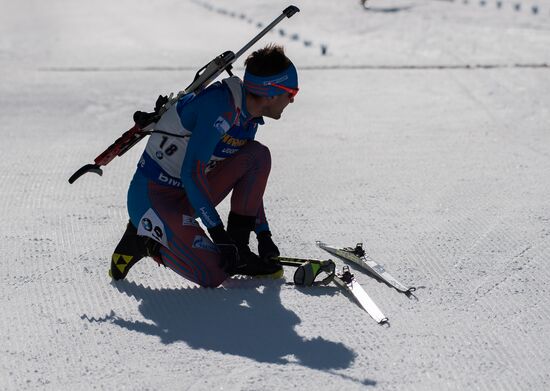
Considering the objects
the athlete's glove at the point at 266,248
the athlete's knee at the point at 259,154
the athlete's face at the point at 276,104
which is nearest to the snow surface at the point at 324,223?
the athlete's glove at the point at 266,248

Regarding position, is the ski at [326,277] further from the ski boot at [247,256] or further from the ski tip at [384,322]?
the ski tip at [384,322]

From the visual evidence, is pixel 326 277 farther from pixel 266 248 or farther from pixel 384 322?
pixel 384 322

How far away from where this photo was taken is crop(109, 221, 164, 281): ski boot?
14.2 feet

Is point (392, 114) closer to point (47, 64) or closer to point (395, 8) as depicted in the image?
point (47, 64)

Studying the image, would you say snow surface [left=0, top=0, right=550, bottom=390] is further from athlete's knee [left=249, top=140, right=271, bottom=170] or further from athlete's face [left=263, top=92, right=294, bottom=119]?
athlete's face [left=263, top=92, right=294, bottom=119]

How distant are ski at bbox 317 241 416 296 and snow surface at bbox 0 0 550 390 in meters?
0.05

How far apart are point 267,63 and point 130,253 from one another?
3.74ft

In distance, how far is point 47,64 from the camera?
32.7 ft

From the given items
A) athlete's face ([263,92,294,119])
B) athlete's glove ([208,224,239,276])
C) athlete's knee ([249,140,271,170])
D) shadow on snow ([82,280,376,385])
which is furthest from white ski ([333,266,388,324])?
athlete's face ([263,92,294,119])

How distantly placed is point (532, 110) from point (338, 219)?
3099 millimetres

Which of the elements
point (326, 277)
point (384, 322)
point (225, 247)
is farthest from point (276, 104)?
point (384, 322)

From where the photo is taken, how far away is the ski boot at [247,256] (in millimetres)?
4324

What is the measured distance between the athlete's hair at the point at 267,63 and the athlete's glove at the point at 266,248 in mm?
859

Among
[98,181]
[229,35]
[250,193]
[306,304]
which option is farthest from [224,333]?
[229,35]
